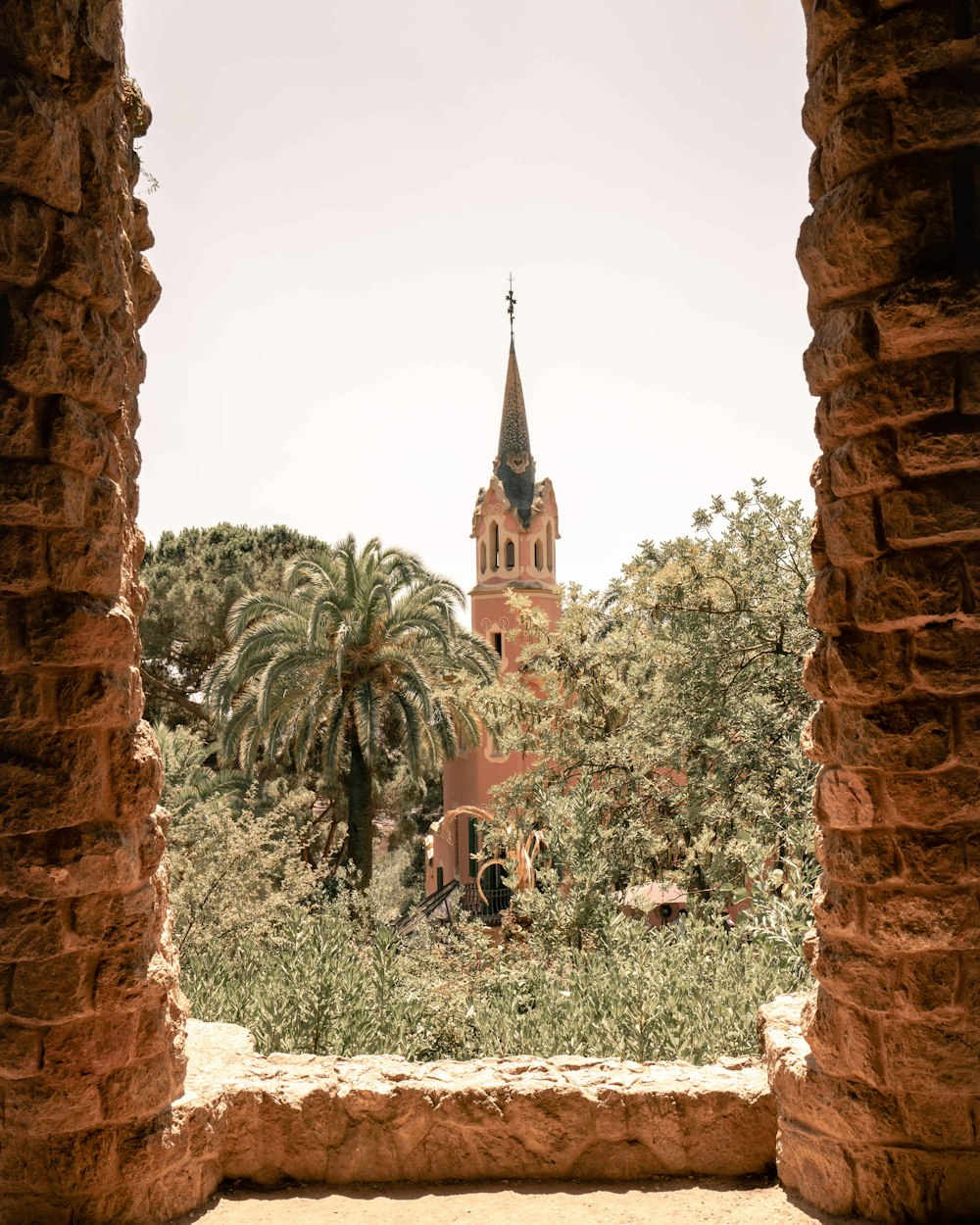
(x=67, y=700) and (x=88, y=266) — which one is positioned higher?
(x=88, y=266)

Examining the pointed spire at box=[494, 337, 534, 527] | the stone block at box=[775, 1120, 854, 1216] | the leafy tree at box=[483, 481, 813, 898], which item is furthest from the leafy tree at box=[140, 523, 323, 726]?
the stone block at box=[775, 1120, 854, 1216]

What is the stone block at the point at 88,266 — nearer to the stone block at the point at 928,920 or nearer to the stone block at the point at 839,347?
the stone block at the point at 839,347

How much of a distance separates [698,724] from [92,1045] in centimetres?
730

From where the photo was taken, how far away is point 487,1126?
10.8ft

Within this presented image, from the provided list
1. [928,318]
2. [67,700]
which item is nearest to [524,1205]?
[67,700]

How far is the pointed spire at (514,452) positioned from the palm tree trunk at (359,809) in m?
13.1

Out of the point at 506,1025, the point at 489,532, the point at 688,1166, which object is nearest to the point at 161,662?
the point at 489,532

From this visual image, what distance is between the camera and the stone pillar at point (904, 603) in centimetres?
267

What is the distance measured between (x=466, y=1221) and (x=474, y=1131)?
0.32m

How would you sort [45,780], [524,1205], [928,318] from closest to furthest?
[928,318]
[45,780]
[524,1205]

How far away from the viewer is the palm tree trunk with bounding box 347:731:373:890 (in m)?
13.9

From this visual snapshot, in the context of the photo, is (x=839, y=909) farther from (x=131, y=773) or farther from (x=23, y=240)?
(x=23, y=240)

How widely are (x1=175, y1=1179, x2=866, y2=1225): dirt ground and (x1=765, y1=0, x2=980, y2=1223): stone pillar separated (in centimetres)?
28

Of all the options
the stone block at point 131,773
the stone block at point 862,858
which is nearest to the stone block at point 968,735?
the stone block at point 862,858
